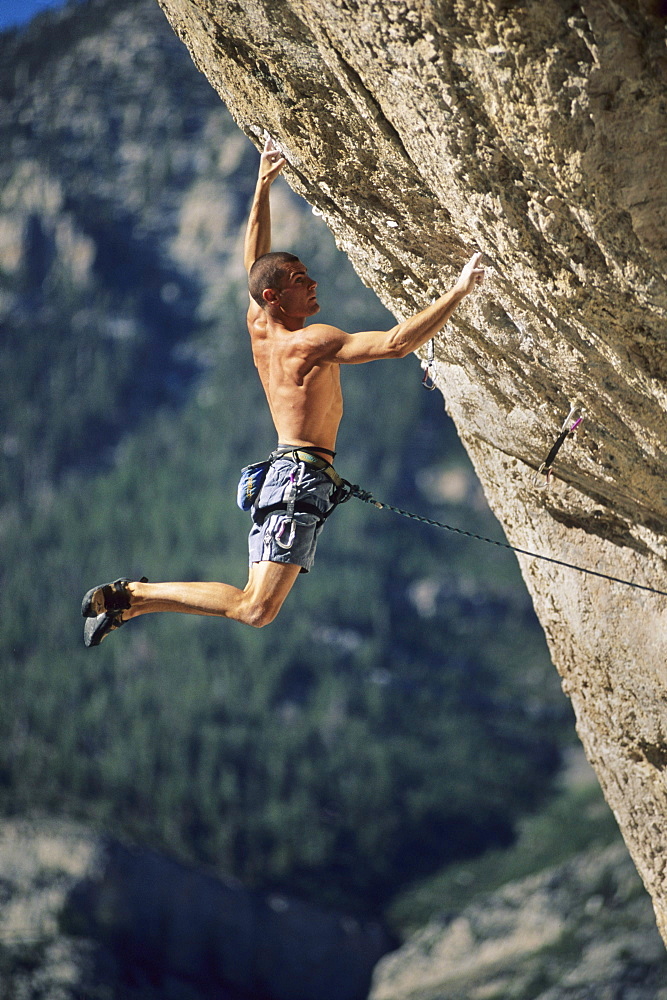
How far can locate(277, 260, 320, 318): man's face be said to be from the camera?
4.17 m

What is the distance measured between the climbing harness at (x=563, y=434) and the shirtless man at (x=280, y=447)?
1.02 meters

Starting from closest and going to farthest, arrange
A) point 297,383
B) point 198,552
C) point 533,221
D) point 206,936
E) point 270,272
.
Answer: point 533,221
point 270,272
point 297,383
point 206,936
point 198,552

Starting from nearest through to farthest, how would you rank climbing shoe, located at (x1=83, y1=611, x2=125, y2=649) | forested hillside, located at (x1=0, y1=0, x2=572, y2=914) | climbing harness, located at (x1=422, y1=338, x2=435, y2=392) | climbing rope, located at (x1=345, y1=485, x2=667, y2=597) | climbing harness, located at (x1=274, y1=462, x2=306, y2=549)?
climbing rope, located at (x1=345, y1=485, x2=667, y2=597), climbing harness, located at (x1=274, y1=462, x2=306, y2=549), climbing shoe, located at (x1=83, y1=611, x2=125, y2=649), climbing harness, located at (x1=422, y1=338, x2=435, y2=392), forested hillside, located at (x1=0, y1=0, x2=572, y2=914)

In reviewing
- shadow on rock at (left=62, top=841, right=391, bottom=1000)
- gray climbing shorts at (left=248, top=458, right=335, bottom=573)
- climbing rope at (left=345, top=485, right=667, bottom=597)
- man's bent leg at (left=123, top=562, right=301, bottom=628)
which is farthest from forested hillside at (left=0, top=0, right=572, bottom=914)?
gray climbing shorts at (left=248, top=458, right=335, bottom=573)

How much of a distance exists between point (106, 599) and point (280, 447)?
1.03 metres

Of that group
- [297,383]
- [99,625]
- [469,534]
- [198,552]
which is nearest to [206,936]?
[198,552]

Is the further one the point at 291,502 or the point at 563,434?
the point at 563,434

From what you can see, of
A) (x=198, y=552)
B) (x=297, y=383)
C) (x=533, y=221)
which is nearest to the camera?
(x=533, y=221)

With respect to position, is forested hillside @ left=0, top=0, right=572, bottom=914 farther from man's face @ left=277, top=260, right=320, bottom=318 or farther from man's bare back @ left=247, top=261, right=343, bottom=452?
man's face @ left=277, top=260, right=320, bottom=318

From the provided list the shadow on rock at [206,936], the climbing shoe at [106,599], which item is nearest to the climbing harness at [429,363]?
the climbing shoe at [106,599]

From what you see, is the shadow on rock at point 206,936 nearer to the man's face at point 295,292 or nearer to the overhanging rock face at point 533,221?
the overhanging rock face at point 533,221

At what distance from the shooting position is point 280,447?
14.8ft

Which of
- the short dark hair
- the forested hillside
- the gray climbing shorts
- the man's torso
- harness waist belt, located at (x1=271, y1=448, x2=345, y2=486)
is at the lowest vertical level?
the gray climbing shorts

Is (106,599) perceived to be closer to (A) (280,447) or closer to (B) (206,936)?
(A) (280,447)
